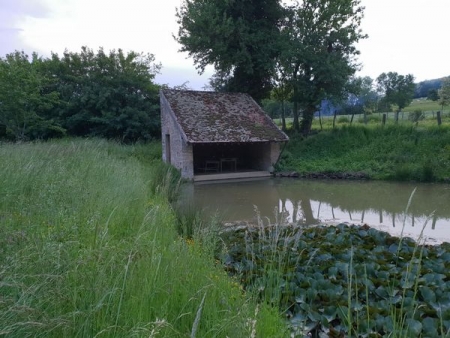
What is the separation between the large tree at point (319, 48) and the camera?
19.0 m

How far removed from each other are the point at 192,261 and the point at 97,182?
11.1 feet

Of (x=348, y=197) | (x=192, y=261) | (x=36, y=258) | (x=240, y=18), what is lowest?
(x=348, y=197)

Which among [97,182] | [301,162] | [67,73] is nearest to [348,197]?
[301,162]

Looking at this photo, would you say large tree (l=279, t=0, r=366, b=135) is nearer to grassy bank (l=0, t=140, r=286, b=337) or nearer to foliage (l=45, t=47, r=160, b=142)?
foliage (l=45, t=47, r=160, b=142)

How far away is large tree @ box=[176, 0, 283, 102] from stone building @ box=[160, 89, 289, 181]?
75.0 inches

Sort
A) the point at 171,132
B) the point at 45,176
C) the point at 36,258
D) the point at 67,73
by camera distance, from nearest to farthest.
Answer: the point at 36,258 → the point at 45,176 → the point at 171,132 → the point at 67,73

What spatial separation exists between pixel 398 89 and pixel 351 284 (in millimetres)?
37149

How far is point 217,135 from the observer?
16.5 m

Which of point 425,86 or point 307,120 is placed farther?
point 425,86

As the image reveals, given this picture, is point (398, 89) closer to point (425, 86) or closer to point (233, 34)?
point (233, 34)

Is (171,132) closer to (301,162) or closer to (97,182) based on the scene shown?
(301,162)

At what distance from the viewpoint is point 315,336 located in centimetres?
299

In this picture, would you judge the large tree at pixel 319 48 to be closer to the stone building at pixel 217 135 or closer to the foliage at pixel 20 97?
the stone building at pixel 217 135

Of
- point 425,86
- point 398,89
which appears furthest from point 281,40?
point 425,86
